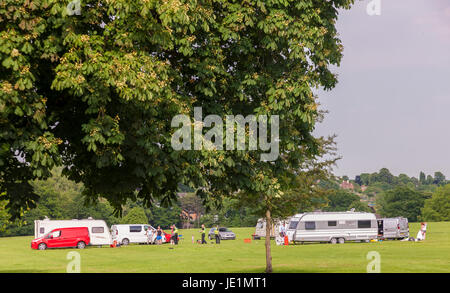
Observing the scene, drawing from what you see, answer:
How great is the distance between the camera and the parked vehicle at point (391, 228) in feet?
201

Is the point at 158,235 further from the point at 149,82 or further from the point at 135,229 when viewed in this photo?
the point at 149,82

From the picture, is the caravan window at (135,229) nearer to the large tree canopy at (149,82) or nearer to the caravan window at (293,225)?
the caravan window at (293,225)

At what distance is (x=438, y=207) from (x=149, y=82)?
142278 mm

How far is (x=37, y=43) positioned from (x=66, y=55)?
0.88m

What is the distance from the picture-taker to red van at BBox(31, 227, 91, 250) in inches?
2156

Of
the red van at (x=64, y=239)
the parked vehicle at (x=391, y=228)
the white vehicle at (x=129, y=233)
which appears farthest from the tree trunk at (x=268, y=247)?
the parked vehicle at (x=391, y=228)

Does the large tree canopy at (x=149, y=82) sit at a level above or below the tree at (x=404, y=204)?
above

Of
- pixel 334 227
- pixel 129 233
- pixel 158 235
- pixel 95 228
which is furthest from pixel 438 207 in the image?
pixel 95 228

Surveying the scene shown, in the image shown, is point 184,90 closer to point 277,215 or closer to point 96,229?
point 277,215

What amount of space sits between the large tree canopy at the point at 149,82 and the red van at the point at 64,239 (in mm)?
36897

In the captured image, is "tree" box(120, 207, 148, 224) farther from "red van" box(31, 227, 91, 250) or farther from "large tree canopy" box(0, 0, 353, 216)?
"large tree canopy" box(0, 0, 353, 216)

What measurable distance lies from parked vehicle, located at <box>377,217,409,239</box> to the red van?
94.4 ft

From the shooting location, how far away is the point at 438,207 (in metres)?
146
